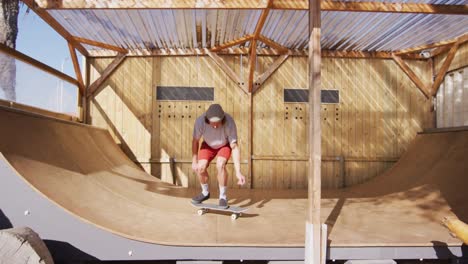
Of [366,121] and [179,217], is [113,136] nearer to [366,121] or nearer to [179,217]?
[179,217]

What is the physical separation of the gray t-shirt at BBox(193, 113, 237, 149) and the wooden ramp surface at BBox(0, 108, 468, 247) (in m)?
0.99

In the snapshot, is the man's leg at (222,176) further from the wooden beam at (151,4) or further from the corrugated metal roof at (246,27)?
the corrugated metal roof at (246,27)

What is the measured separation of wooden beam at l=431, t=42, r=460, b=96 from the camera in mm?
6992

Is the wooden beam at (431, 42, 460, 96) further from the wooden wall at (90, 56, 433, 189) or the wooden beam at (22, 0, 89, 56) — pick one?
the wooden beam at (22, 0, 89, 56)

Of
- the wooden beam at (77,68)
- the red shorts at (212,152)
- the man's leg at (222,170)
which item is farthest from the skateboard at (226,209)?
the wooden beam at (77,68)

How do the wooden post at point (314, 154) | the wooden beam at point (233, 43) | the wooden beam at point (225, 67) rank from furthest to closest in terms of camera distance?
the wooden beam at point (225, 67) < the wooden beam at point (233, 43) < the wooden post at point (314, 154)

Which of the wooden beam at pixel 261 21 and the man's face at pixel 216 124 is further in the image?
the wooden beam at pixel 261 21

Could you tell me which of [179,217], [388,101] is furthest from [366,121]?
[179,217]

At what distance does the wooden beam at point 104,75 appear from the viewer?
743 cm

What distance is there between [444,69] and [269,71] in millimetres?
3899

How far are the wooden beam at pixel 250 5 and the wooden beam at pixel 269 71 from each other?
2.85 meters

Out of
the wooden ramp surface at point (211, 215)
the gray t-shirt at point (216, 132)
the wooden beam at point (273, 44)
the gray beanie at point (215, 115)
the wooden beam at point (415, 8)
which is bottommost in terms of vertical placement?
the wooden ramp surface at point (211, 215)

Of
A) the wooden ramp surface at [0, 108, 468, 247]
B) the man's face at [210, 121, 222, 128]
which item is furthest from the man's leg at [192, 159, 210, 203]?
the man's face at [210, 121, 222, 128]

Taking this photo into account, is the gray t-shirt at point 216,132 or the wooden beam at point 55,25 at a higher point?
the wooden beam at point 55,25
